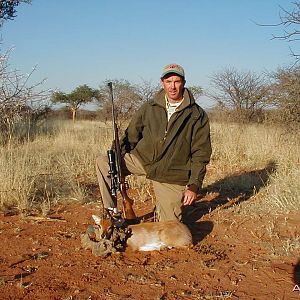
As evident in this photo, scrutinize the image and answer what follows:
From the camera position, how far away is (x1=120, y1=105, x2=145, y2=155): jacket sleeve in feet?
15.5

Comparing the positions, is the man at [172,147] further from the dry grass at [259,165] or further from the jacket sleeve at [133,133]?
the dry grass at [259,165]

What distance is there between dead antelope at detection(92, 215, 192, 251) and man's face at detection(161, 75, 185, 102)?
1.30 m

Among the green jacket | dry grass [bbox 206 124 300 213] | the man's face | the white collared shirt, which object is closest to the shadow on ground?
dry grass [bbox 206 124 300 213]

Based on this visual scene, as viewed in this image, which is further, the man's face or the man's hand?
the man's face

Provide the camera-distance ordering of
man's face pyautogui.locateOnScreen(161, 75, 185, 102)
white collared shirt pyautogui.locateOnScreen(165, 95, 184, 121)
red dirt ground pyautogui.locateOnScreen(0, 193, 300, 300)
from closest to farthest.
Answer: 1. red dirt ground pyautogui.locateOnScreen(0, 193, 300, 300)
2. man's face pyautogui.locateOnScreen(161, 75, 185, 102)
3. white collared shirt pyautogui.locateOnScreen(165, 95, 184, 121)

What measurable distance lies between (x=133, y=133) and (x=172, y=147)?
536 mm

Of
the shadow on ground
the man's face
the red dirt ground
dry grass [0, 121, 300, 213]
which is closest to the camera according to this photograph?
the red dirt ground

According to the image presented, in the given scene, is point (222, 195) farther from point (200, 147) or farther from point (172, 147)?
point (172, 147)

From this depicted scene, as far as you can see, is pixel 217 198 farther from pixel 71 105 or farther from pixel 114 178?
pixel 71 105

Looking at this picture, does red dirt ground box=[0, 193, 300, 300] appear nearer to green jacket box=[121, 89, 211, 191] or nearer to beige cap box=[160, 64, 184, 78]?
green jacket box=[121, 89, 211, 191]

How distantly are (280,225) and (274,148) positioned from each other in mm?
4885

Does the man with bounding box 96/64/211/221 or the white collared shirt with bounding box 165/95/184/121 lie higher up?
the white collared shirt with bounding box 165/95/184/121

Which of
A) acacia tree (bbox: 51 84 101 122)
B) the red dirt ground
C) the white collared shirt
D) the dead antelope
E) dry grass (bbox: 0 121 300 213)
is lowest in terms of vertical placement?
the red dirt ground

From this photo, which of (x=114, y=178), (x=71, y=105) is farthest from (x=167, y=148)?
(x=71, y=105)
